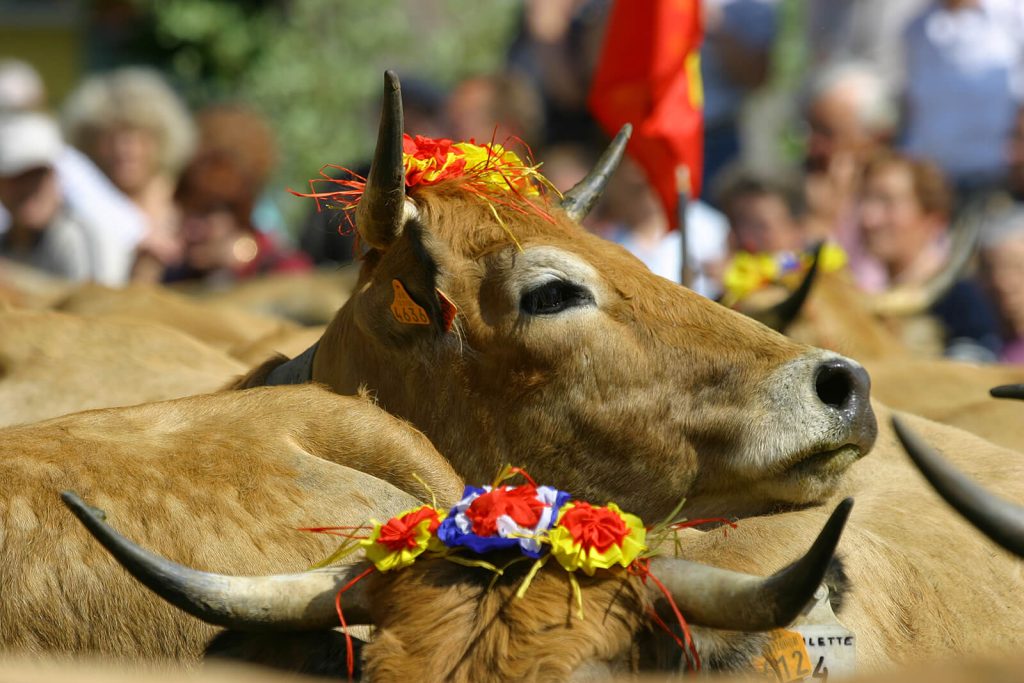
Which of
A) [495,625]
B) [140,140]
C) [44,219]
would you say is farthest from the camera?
[140,140]

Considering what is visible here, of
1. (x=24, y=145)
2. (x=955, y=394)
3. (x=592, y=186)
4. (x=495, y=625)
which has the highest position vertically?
(x=592, y=186)

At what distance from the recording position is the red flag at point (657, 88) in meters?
7.79

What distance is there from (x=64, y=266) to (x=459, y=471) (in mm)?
7181

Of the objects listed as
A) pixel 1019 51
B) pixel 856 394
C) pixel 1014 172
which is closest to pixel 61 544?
pixel 856 394

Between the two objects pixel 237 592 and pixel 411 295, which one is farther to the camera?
pixel 411 295

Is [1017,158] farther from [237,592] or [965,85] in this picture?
[237,592]

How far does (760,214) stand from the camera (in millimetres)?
9586

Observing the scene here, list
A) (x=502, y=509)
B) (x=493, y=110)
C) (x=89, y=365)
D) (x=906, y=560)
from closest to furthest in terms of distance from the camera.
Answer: (x=502, y=509)
(x=906, y=560)
(x=89, y=365)
(x=493, y=110)

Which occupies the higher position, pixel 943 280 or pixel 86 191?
pixel 86 191

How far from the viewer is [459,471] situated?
4250 millimetres

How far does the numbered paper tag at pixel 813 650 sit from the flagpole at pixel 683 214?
3.88 metres

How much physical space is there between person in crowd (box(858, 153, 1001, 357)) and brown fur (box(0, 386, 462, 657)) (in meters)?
6.07

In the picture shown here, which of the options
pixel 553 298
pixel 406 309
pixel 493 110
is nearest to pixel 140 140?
pixel 493 110

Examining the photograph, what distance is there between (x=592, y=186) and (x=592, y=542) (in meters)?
2.31
